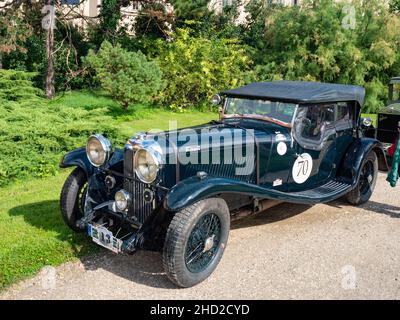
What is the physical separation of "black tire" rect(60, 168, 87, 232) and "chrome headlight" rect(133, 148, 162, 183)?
930 mm

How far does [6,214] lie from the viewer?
5285 mm

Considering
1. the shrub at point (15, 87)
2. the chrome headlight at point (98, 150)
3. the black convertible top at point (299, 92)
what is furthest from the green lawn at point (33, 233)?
the shrub at point (15, 87)

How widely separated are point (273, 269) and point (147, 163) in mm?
1672

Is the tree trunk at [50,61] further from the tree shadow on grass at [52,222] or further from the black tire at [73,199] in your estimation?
the black tire at [73,199]

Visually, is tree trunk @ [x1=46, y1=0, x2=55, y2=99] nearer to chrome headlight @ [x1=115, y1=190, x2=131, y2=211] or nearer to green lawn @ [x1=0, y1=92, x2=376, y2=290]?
green lawn @ [x1=0, y1=92, x2=376, y2=290]

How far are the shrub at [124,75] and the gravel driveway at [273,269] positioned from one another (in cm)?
648

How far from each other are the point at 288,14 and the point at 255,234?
1203cm

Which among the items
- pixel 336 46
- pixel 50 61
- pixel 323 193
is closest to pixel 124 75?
pixel 50 61

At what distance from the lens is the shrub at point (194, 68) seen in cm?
1345

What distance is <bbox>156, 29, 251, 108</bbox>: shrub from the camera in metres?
13.4

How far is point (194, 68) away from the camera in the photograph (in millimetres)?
13734

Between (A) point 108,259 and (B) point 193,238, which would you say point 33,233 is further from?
(B) point 193,238

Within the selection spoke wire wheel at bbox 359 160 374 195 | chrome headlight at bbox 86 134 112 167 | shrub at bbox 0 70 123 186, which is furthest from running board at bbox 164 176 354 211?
shrub at bbox 0 70 123 186
